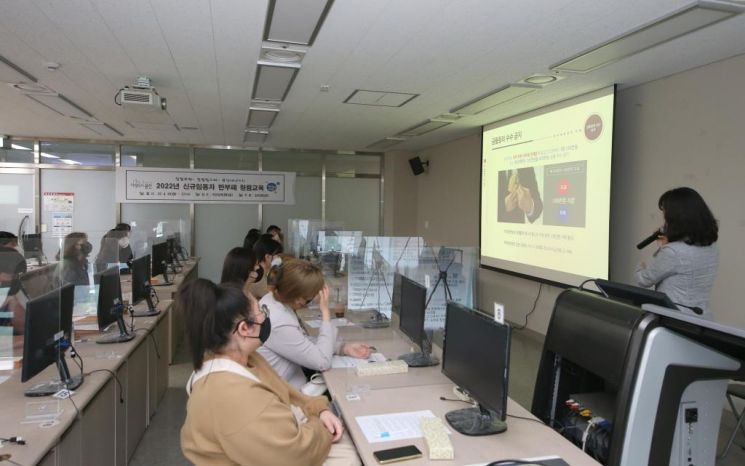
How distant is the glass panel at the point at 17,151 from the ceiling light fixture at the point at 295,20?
6.46m

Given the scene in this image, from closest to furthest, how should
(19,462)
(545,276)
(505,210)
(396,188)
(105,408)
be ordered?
1. (19,462)
2. (105,408)
3. (545,276)
4. (505,210)
5. (396,188)

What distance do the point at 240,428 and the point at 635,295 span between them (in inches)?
55.7

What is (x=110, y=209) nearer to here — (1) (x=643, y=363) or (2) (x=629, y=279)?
(2) (x=629, y=279)

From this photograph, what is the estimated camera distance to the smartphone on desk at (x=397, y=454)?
4.87 ft

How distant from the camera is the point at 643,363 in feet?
4.36

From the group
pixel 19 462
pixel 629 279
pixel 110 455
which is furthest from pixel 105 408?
pixel 629 279

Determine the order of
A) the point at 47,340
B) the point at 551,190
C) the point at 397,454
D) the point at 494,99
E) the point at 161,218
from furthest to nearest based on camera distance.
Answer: the point at 161,218 < the point at 551,190 < the point at 494,99 < the point at 47,340 < the point at 397,454

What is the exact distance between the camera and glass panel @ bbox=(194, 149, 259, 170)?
8.09 metres

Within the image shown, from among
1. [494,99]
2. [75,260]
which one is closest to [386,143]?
[494,99]

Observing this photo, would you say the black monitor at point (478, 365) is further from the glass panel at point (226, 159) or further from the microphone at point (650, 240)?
the glass panel at point (226, 159)

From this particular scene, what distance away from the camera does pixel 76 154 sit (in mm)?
7656

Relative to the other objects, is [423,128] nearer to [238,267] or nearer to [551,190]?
[551,190]

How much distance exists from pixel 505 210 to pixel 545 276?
0.99m

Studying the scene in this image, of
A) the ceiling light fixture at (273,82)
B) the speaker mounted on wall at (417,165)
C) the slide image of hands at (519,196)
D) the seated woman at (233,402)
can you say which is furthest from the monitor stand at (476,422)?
the speaker mounted on wall at (417,165)
